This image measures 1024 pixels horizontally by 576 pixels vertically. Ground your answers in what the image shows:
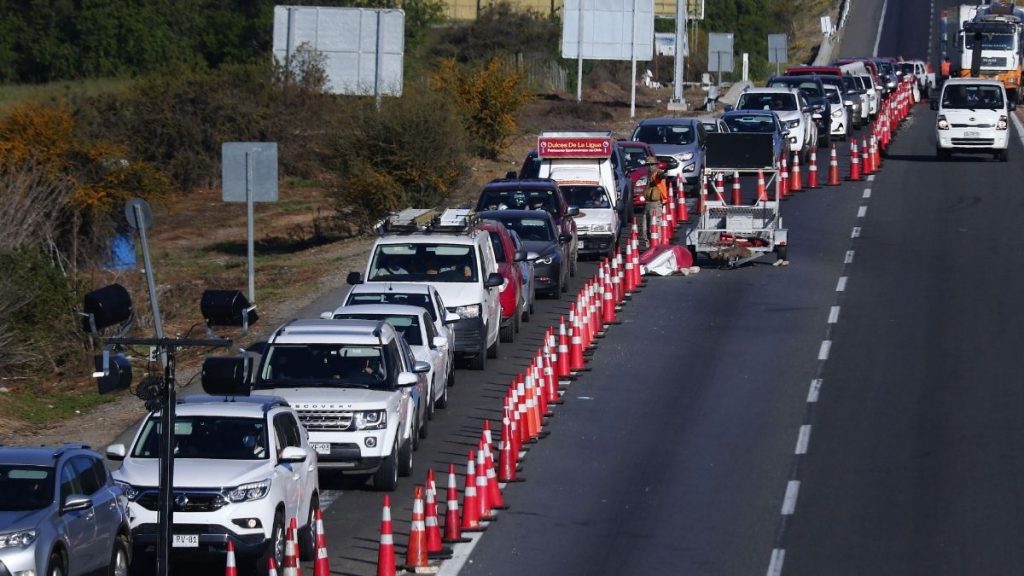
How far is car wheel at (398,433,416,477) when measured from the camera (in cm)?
1803

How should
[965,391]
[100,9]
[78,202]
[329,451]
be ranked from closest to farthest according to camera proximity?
[329,451]
[965,391]
[78,202]
[100,9]

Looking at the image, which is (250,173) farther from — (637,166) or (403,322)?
(637,166)

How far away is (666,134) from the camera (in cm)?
4084

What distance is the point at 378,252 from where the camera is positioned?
2425 cm

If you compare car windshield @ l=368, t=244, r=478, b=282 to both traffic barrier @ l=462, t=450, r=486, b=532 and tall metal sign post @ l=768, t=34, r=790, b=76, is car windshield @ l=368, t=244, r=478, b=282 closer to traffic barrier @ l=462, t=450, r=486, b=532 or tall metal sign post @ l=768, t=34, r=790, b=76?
traffic barrier @ l=462, t=450, r=486, b=532

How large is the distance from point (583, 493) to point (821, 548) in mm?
2948

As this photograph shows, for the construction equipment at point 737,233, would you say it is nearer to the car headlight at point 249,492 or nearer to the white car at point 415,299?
the white car at point 415,299

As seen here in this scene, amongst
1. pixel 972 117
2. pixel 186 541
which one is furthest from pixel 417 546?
pixel 972 117

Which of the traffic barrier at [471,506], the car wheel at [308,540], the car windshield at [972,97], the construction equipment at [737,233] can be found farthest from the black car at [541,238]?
the car windshield at [972,97]

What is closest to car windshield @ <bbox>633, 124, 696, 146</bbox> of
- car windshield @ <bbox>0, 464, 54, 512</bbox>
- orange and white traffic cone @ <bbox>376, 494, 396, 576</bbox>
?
orange and white traffic cone @ <bbox>376, 494, 396, 576</bbox>

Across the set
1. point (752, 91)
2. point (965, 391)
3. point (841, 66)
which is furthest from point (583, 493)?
point (841, 66)

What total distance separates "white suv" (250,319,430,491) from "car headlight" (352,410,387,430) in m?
0.01

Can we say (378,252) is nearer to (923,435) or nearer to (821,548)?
(923,435)

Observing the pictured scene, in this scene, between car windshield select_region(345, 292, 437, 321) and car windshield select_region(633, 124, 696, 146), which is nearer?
car windshield select_region(345, 292, 437, 321)
